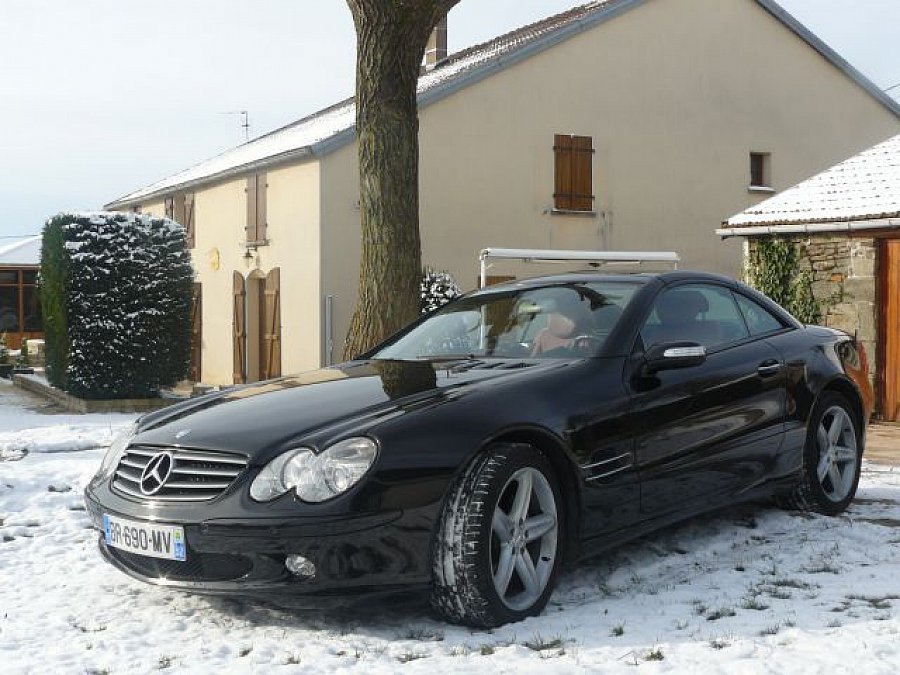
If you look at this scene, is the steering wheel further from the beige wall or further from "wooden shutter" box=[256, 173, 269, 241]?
"wooden shutter" box=[256, 173, 269, 241]

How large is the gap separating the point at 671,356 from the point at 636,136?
16.8 meters

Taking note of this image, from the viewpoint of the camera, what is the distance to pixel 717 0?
72.7 ft

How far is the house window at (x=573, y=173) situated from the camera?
67.7ft

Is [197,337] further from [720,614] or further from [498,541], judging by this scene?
Result: [720,614]

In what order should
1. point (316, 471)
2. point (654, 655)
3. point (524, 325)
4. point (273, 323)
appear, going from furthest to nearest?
1. point (273, 323)
2. point (524, 325)
3. point (316, 471)
4. point (654, 655)

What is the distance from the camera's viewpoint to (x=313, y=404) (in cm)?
484

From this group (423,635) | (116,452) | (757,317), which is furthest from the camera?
(757,317)

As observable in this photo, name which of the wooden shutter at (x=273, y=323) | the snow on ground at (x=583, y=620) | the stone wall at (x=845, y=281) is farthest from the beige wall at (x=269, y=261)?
the snow on ground at (x=583, y=620)

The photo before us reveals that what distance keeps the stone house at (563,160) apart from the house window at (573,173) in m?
0.04

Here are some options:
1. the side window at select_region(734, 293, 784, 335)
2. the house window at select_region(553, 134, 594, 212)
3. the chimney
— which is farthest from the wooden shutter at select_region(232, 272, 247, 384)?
the side window at select_region(734, 293, 784, 335)

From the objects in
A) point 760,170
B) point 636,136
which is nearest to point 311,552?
point 636,136

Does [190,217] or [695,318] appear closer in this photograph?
[695,318]

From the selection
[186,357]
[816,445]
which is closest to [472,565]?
[816,445]

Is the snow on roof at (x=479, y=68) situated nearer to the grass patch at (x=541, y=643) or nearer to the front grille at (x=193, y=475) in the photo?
the front grille at (x=193, y=475)
